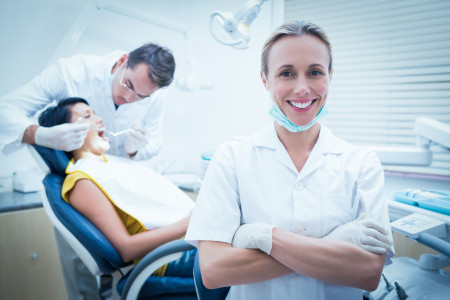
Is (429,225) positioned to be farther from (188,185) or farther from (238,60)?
(238,60)

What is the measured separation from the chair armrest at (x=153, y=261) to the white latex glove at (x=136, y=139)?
75cm

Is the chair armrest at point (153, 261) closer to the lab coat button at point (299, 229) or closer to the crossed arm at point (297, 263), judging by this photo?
the crossed arm at point (297, 263)

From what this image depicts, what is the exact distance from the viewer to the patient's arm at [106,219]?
3.86ft

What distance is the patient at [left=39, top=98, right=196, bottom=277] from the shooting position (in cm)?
119

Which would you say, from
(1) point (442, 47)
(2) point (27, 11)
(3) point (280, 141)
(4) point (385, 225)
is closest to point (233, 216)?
(3) point (280, 141)

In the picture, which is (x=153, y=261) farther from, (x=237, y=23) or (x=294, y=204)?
(x=237, y=23)

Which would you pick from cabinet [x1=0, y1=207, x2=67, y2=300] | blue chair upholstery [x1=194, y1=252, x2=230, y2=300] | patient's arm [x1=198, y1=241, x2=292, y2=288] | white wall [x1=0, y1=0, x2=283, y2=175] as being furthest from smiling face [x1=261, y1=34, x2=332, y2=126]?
cabinet [x1=0, y1=207, x2=67, y2=300]

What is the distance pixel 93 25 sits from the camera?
1514 mm

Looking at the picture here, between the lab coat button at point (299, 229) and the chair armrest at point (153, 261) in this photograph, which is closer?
the lab coat button at point (299, 229)

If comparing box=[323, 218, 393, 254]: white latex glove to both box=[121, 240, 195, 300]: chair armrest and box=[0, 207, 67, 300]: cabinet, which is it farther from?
box=[0, 207, 67, 300]: cabinet

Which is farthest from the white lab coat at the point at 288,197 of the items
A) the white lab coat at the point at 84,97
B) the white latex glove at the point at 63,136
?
the white lab coat at the point at 84,97

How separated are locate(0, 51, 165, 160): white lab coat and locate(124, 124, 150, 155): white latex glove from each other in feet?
0.11

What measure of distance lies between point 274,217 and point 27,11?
4.42 feet

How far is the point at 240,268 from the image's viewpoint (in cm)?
76
